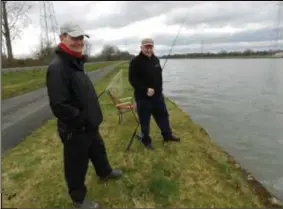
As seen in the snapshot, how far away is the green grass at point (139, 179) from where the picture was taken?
427 centimetres

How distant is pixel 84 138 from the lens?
12.7 ft

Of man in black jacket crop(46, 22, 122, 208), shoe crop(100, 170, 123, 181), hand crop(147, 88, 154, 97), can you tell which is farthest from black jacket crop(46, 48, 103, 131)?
hand crop(147, 88, 154, 97)

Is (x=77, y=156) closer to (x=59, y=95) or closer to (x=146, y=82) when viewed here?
(x=59, y=95)

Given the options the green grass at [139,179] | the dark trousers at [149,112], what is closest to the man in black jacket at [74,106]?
the green grass at [139,179]

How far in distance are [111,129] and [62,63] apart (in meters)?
4.53

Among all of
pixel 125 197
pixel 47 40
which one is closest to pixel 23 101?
pixel 125 197

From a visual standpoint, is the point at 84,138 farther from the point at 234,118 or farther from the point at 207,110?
the point at 207,110

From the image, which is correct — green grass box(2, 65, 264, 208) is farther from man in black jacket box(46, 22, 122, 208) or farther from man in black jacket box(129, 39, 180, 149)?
man in black jacket box(129, 39, 180, 149)

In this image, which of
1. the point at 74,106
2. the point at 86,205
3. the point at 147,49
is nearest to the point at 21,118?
the point at 147,49

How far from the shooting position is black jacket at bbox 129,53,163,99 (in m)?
5.76

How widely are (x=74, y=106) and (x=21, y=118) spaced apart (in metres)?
6.67

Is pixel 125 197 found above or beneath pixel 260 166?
above

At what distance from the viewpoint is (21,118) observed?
381 inches

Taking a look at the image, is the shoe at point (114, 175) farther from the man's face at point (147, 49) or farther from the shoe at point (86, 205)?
the man's face at point (147, 49)
